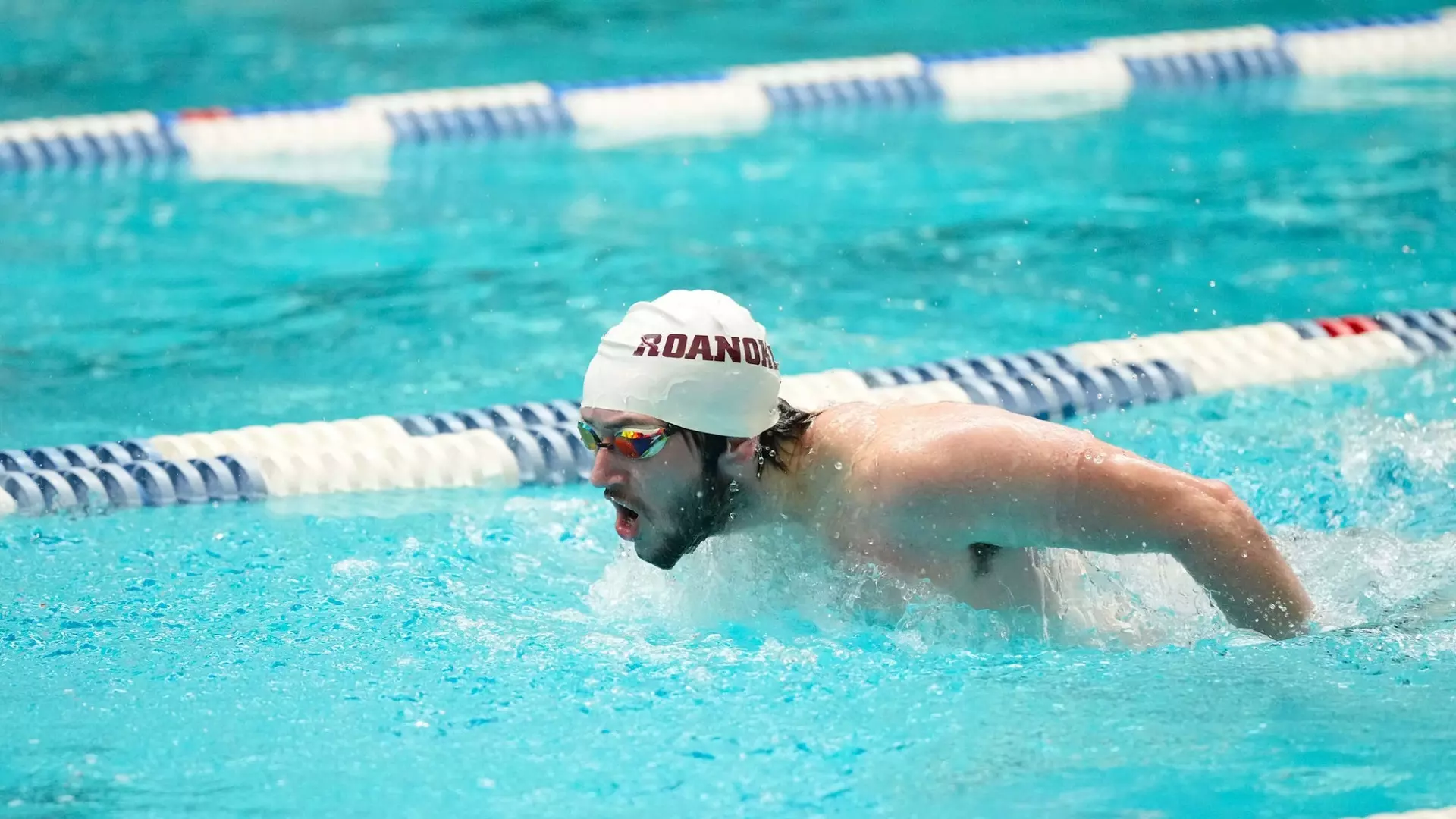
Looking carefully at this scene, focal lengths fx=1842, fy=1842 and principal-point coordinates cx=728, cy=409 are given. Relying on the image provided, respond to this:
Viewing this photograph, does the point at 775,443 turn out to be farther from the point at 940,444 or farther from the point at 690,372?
the point at 940,444

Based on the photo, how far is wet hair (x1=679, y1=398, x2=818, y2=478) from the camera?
2.82 metres

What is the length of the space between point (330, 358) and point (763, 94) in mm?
3489

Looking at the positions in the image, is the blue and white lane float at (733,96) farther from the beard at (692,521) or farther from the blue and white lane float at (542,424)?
the beard at (692,521)

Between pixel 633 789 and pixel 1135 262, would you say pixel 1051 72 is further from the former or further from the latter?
pixel 633 789

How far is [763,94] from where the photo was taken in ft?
26.9

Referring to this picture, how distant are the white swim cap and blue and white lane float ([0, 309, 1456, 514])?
152 centimetres

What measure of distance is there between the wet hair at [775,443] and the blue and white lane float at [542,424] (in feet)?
4.79

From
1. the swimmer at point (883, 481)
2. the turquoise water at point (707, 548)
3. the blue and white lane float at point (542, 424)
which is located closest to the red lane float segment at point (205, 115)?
the turquoise water at point (707, 548)

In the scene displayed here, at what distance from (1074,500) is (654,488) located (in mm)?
630

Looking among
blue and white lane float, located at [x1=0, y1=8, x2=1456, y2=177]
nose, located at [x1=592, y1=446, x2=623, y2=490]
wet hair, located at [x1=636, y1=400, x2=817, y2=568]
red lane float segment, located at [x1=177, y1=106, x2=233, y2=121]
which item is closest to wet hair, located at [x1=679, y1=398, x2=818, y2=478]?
wet hair, located at [x1=636, y1=400, x2=817, y2=568]

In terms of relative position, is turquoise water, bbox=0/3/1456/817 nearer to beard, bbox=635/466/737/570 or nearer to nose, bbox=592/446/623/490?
beard, bbox=635/466/737/570

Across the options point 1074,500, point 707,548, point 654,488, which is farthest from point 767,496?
point 1074,500

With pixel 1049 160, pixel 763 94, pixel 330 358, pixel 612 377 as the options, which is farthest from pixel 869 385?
pixel 763 94

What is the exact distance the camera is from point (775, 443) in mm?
2863
